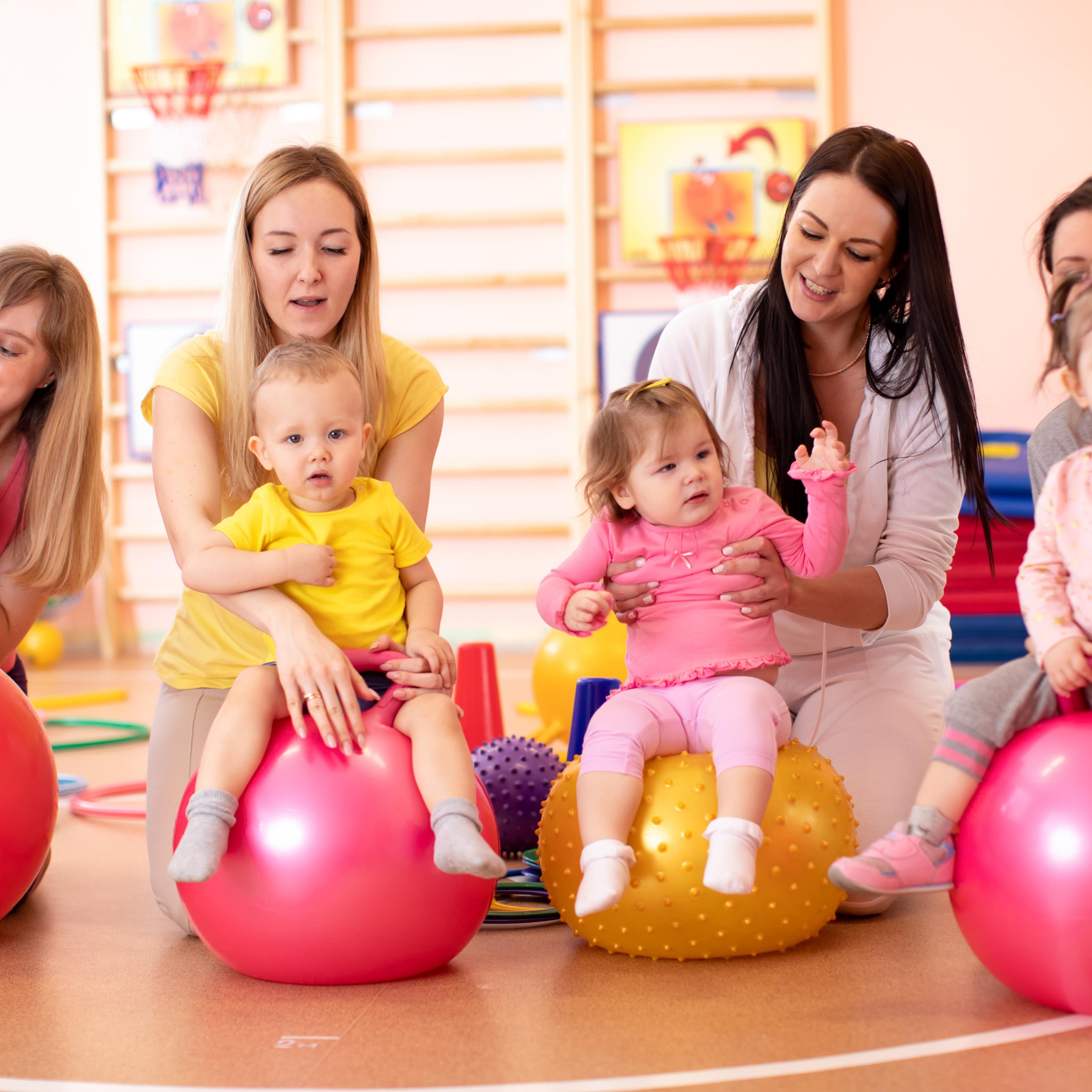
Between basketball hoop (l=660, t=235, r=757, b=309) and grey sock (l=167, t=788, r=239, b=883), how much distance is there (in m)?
3.94

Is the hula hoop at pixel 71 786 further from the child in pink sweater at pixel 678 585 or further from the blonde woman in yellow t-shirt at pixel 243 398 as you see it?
the child in pink sweater at pixel 678 585

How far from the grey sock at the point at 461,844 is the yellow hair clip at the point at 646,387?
24.7 inches

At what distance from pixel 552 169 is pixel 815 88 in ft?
3.66

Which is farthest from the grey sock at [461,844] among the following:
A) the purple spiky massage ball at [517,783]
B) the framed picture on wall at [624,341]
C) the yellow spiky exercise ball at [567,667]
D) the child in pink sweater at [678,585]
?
the framed picture on wall at [624,341]

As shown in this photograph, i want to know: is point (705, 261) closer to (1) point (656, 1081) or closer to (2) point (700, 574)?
(2) point (700, 574)

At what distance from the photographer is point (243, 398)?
194 centimetres

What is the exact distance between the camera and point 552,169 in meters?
5.31

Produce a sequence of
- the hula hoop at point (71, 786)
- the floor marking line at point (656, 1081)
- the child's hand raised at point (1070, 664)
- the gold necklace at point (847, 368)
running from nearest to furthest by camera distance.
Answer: the floor marking line at point (656, 1081)
the child's hand raised at point (1070, 664)
the gold necklace at point (847, 368)
the hula hoop at point (71, 786)

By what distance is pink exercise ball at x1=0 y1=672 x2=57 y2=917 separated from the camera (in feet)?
5.80

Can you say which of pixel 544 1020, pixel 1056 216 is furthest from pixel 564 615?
pixel 1056 216

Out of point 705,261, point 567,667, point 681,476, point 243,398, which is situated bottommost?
point 567,667

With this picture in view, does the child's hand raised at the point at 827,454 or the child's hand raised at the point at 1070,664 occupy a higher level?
the child's hand raised at the point at 827,454

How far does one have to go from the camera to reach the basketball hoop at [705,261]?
16.9ft

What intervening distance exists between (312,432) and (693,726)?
0.66m
